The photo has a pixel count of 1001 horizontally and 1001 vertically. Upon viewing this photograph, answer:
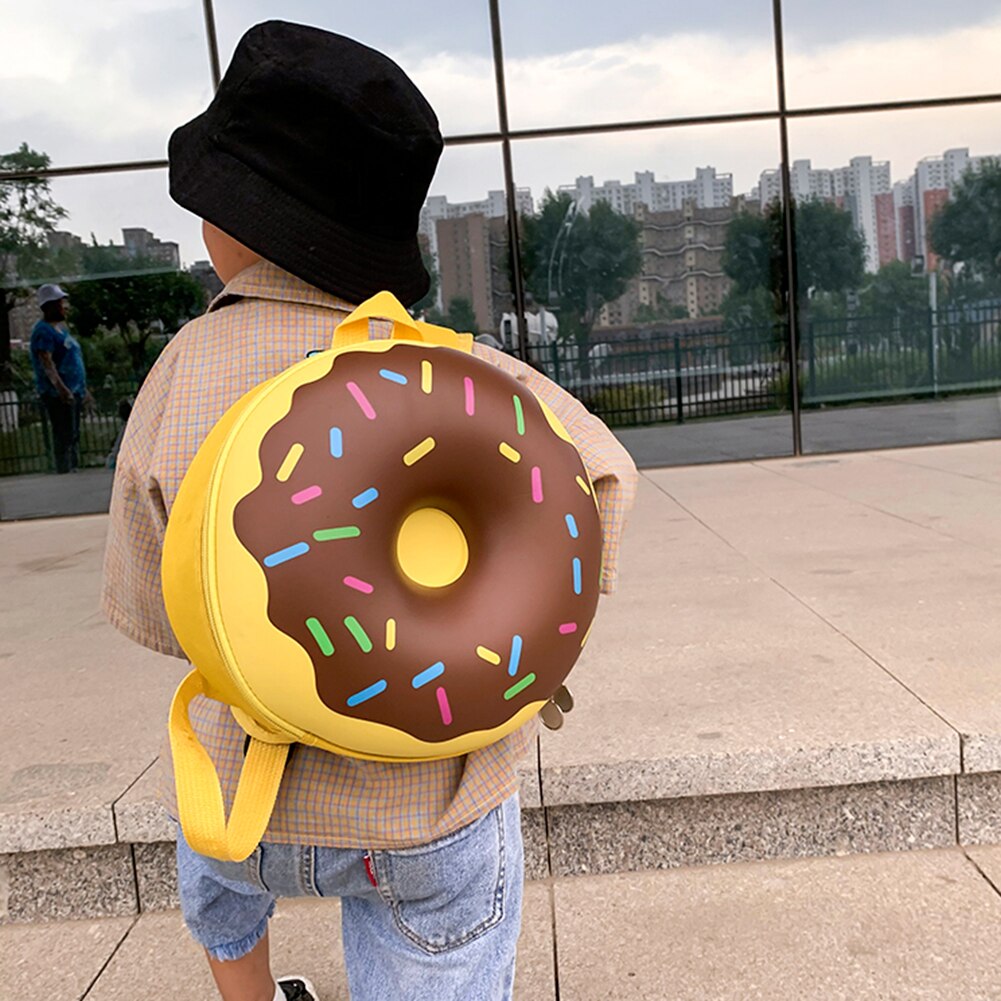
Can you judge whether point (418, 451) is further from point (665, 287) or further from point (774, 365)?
point (774, 365)

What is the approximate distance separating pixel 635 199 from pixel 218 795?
753 cm

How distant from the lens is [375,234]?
A: 1.33 metres

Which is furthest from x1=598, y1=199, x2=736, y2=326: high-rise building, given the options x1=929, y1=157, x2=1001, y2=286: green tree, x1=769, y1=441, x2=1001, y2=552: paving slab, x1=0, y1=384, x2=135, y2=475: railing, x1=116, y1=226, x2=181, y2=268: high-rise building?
x1=0, y1=384, x2=135, y2=475: railing

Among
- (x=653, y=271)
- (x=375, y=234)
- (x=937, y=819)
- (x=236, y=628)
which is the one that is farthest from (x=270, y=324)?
(x=653, y=271)

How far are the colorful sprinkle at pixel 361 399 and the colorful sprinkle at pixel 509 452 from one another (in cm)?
14

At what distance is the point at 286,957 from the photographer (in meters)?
2.23

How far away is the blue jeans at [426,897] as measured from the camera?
1.30m

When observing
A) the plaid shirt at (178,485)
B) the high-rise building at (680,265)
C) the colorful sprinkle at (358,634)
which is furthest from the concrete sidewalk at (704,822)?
the high-rise building at (680,265)

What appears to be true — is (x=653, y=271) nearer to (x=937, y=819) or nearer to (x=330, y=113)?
(x=937, y=819)

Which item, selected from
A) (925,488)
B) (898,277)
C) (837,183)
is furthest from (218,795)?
(898,277)

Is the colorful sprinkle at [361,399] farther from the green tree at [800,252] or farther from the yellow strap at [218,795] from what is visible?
the green tree at [800,252]

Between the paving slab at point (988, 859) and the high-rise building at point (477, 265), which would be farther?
the high-rise building at point (477, 265)

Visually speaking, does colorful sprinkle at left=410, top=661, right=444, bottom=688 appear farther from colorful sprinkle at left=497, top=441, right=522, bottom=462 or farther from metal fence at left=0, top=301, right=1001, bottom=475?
metal fence at left=0, top=301, right=1001, bottom=475

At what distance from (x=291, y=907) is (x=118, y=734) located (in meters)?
0.79
